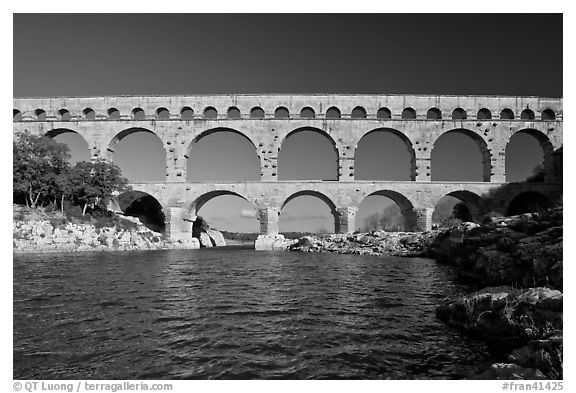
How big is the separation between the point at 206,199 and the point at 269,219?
314 inches

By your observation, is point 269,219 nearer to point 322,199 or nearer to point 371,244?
point 322,199

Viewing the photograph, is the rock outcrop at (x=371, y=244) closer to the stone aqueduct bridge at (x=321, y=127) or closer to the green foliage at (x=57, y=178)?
the stone aqueduct bridge at (x=321, y=127)

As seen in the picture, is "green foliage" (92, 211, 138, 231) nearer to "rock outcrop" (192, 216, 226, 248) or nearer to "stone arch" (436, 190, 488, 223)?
"rock outcrop" (192, 216, 226, 248)

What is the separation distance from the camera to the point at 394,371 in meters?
4.37

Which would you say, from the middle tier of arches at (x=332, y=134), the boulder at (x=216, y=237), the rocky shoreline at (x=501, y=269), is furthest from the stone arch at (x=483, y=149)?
the boulder at (x=216, y=237)

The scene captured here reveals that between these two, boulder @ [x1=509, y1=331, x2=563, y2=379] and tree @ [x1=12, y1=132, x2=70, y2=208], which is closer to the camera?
boulder @ [x1=509, y1=331, x2=563, y2=379]

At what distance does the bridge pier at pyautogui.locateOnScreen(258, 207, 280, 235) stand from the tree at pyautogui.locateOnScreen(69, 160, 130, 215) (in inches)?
555

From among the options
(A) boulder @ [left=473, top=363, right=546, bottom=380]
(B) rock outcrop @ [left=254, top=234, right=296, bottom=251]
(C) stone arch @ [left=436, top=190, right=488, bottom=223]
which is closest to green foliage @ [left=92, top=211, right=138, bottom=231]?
(B) rock outcrop @ [left=254, top=234, right=296, bottom=251]

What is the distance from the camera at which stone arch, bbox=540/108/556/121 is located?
35.3 metres

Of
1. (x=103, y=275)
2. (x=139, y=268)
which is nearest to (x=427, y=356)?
(x=103, y=275)

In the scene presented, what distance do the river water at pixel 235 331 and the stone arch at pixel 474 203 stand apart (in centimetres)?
2653

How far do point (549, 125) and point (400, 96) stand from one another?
16.9 metres

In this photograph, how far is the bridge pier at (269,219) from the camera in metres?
32.2
